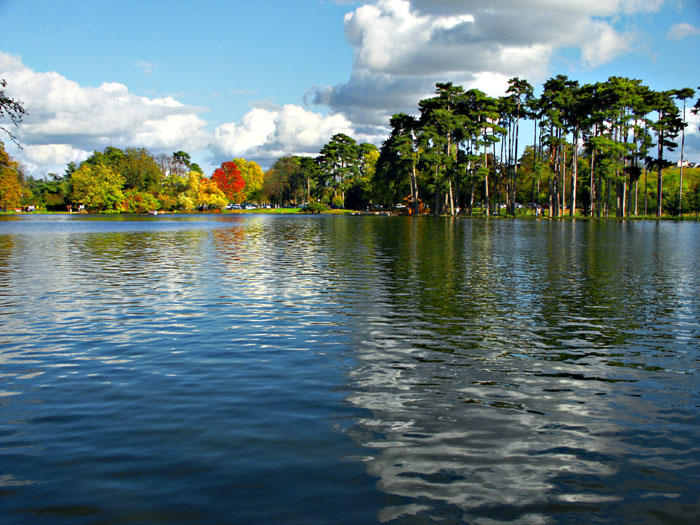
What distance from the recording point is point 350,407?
881cm

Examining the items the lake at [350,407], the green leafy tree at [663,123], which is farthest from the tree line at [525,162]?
the lake at [350,407]

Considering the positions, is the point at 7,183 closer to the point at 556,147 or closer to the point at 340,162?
the point at 340,162

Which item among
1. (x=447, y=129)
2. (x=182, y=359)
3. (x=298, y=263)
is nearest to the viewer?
(x=182, y=359)

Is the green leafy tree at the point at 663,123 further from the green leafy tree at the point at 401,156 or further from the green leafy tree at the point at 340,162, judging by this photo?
the green leafy tree at the point at 340,162

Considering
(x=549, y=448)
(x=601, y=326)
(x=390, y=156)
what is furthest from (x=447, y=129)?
(x=549, y=448)

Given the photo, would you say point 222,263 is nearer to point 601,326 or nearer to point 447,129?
point 601,326

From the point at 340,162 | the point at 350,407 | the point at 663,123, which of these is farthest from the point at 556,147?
the point at 350,407

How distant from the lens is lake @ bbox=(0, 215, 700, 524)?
19.7 ft

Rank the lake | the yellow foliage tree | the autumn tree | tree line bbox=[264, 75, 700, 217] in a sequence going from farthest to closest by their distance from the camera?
the yellow foliage tree
the autumn tree
tree line bbox=[264, 75, 700, 217]
the lake

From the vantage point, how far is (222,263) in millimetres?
31344

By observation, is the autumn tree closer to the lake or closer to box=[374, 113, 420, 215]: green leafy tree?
box=[374, 113, 420, 215]: green leafy tree

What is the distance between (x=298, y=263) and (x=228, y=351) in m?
19.0

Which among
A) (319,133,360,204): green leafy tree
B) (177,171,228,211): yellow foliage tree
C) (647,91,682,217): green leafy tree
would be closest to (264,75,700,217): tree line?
(647,91,682,217): green leafy tree

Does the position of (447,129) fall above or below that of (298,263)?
above
